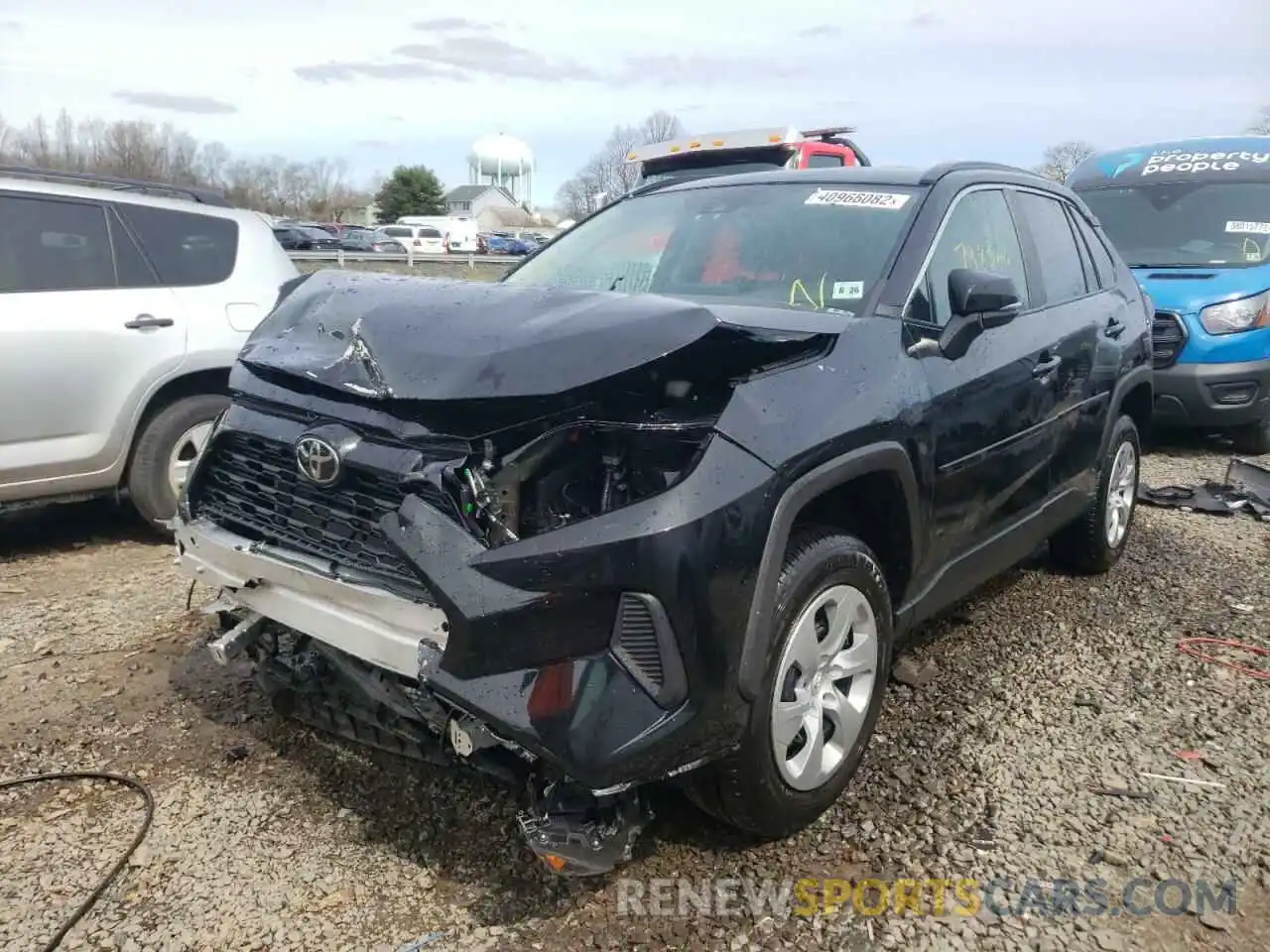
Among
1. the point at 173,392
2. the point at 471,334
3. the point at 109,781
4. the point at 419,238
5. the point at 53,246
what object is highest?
the point at 53,246

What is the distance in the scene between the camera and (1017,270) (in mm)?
3904

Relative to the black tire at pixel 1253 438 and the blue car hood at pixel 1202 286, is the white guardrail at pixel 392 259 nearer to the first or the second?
the blue car hood at pixel 1202 286

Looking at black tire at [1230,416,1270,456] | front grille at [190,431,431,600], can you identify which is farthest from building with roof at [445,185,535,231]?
front grille at [190,431,431,600]

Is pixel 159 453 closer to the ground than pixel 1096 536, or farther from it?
farther from it

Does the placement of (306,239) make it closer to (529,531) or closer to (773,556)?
(529,531)

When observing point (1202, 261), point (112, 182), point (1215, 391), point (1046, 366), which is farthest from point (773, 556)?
point (1202, 261)

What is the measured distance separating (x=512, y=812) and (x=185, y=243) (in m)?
4.07

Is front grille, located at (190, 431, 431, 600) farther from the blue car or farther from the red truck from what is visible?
the red truck

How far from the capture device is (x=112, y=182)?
17.6ft

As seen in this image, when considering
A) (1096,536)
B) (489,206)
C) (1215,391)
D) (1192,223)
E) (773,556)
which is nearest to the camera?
(773,556)

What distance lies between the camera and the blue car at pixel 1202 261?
7211 mm

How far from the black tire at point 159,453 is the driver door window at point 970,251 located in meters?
3.65

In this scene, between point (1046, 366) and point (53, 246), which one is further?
point (53, 246)

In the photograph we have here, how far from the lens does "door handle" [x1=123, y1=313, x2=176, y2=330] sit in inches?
198
